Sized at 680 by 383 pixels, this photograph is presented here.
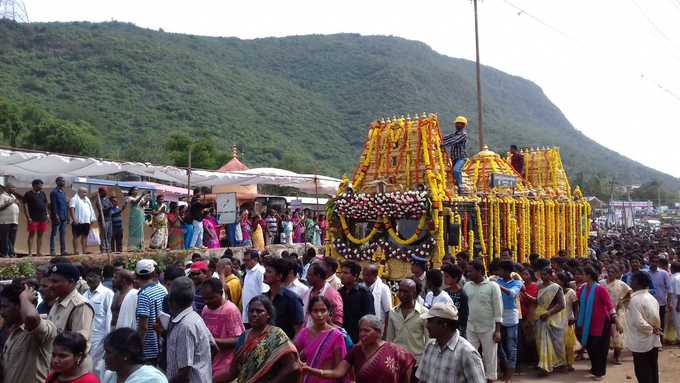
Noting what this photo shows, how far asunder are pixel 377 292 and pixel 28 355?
372 centimetres

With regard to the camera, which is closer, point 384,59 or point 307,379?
point 307,379

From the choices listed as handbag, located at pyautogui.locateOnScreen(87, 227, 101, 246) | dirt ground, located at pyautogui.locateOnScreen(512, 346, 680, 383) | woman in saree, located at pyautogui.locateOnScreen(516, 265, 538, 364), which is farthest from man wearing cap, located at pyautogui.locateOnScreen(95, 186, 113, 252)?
dirt ground, located at pyautogui.locateOnScreen(512, 346, 680, 383)

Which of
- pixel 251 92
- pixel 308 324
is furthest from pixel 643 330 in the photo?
pixel 251 92

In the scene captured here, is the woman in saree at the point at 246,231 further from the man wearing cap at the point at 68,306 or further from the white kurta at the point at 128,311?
the man wearing cap at the point at 68,306

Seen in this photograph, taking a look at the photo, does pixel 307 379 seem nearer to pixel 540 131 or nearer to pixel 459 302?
pixel 459 302

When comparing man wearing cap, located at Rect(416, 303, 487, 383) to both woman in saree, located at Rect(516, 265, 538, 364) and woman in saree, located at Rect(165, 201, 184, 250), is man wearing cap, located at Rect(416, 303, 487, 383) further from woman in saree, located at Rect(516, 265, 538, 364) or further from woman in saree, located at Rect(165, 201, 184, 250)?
woman in saree, located at Rect(165, 201, 184, 250)

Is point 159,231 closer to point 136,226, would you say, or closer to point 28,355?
point 136,226

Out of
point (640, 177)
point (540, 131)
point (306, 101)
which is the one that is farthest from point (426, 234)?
point (640, 177)

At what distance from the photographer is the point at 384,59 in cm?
12000

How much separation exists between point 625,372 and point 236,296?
598 cm

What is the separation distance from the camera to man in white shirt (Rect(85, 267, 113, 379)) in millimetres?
6125

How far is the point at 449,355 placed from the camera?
461 centimetres

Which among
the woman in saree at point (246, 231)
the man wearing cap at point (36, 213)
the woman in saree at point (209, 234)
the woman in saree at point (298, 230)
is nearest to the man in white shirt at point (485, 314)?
the man wearing cap at point (36, 213)

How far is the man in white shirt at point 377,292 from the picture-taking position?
729 centimetres
